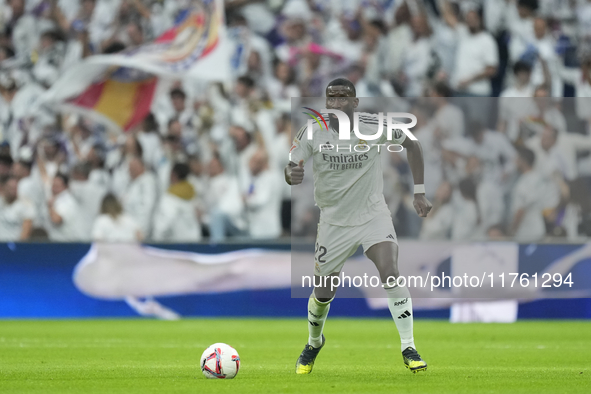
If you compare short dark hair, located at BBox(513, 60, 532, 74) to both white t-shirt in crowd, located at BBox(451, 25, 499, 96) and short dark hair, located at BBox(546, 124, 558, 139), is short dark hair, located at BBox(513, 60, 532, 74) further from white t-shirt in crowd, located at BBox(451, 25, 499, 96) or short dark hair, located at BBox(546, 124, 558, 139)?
short dark hair, located at BBox(546, 124, 558, 139)

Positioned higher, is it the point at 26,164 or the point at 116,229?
the point at 26,164

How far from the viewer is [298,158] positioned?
24.4ft

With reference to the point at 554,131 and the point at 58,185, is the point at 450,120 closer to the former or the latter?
the point at 554,131

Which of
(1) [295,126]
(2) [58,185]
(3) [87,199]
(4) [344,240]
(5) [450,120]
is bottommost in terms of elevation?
(3) [87,199]

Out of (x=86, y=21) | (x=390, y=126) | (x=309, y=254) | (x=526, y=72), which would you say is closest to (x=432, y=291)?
(x=309, y=254)

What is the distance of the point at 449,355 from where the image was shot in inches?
388

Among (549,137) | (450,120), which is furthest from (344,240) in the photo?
(549,137)

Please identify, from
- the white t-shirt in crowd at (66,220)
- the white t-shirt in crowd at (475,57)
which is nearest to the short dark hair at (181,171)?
the white t-shirt in crowd at (66,220)

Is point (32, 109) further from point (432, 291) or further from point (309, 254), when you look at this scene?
point (432, 291)

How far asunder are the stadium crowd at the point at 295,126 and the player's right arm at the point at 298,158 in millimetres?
6901

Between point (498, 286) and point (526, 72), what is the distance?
12.4ft

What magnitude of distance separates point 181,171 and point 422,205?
8.56 metres

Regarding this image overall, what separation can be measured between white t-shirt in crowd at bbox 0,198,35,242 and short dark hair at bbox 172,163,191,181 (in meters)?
2.54

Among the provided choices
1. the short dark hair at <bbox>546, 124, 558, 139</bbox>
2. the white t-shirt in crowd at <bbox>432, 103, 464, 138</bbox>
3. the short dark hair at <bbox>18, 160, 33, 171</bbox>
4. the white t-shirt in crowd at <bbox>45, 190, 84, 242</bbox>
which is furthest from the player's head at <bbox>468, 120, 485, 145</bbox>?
the short dark hair at <bbox>18, 160, 33, 171</bbox>
